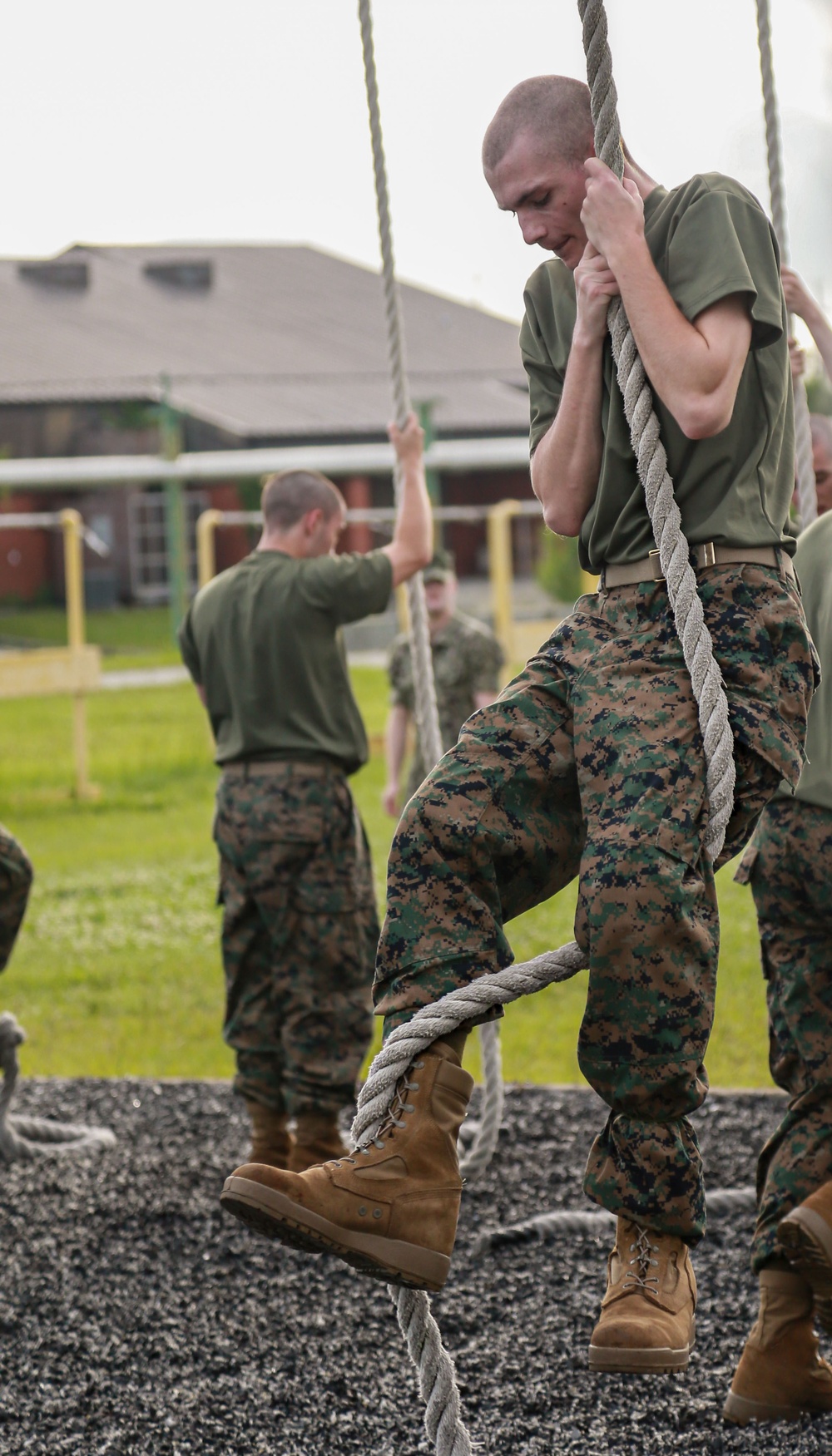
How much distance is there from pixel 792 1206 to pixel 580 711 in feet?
5.10

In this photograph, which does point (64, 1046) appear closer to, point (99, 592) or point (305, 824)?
point (305, 824)

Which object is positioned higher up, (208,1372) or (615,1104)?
(615,1104)

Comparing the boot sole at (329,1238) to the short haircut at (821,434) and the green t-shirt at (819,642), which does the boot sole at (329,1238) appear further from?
the short haircut at (821,434)

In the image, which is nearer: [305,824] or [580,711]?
[580,711]

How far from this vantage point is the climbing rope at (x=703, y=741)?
104 inches

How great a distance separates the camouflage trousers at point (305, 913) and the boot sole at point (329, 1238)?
3.13 m

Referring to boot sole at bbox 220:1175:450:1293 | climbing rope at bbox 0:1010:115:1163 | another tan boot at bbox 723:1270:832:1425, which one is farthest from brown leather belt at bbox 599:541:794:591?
climbing rope at bbox 0:1010:115:1163

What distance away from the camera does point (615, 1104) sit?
273 centimetres

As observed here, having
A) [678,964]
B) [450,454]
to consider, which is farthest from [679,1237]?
[450,454]

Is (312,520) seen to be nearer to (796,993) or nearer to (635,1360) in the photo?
(796,993)

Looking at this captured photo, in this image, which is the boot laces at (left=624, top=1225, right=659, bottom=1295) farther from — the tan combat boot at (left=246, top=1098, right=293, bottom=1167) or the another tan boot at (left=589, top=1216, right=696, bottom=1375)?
the tan combat boot at (left=246, top=1098, right=293, bottom=1167)

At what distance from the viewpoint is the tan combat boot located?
590cm

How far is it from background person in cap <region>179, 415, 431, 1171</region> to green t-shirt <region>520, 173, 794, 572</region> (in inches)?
109

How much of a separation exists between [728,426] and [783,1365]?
220 cm
